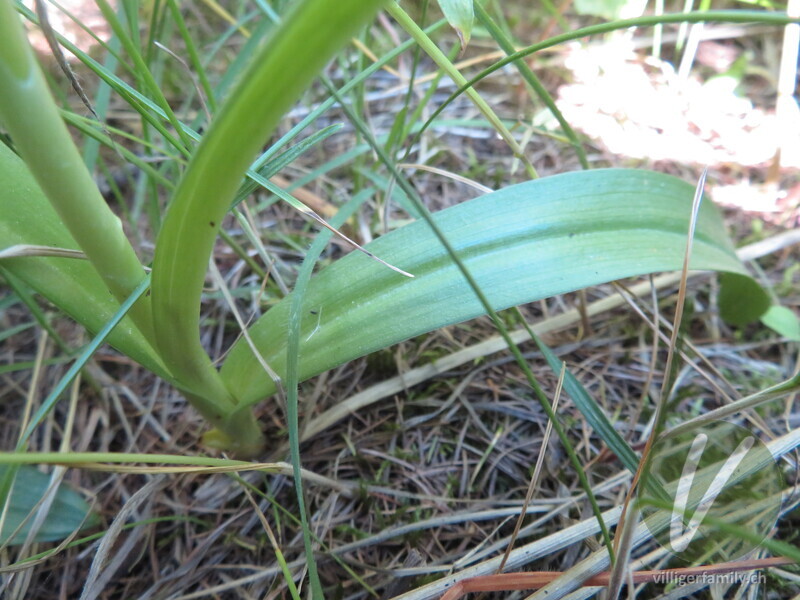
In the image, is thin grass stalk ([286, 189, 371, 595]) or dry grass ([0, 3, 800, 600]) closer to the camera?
thin grass stalk ([286, 189, 371, 595])

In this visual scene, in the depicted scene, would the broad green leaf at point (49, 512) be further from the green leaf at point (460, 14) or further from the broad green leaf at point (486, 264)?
the green leaf at point (460, 14)

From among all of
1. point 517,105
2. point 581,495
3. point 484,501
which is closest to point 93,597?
point 484,501

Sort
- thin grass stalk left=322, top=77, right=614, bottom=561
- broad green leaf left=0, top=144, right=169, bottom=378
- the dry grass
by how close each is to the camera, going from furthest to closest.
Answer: the dry grass → broad green leaf left=0, top=144, right=169, bottom=378 → thin grass stalk left=322, top=77, right=614, bottom=561

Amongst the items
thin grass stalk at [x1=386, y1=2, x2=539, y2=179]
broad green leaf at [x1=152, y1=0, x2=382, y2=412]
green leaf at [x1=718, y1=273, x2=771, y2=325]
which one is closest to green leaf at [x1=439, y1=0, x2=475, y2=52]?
thin grass stalk at [x1=386, y1=2, x2=539, y2=179]

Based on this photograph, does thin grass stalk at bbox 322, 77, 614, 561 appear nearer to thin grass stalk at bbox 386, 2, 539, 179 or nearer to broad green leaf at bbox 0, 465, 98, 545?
thin grass stalk at bbox 386, 2, 539, 179

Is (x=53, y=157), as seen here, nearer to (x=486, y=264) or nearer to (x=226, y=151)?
(x=226, y=151)

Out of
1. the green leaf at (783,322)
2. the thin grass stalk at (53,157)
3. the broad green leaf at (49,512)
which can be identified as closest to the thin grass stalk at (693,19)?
the thin grass stalk at (53,157)
